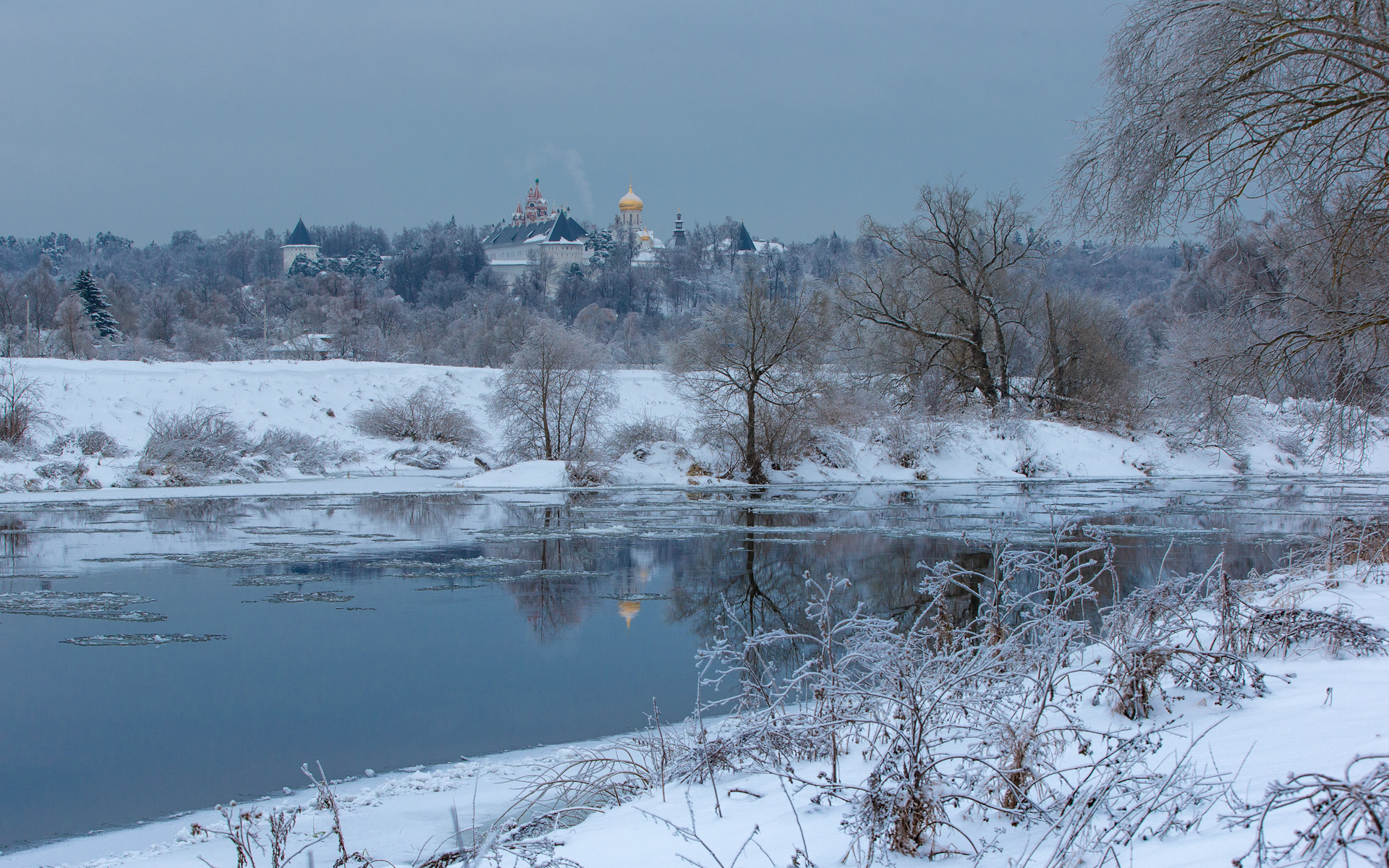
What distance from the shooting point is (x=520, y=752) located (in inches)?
262

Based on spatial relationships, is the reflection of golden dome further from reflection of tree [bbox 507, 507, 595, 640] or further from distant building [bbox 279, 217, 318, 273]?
reflection of tree [bbox 507, 507, 595, 640]

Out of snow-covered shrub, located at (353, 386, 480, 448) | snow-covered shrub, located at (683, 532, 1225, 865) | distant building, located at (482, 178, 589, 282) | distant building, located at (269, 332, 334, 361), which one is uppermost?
distant building, located at (482, 178, 589, 282)

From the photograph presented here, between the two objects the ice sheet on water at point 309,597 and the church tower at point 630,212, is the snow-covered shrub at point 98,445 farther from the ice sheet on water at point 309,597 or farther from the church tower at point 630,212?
the church tower at point 630,212

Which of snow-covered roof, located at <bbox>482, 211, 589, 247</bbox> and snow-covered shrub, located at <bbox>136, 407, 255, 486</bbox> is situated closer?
snow-covered shrub, located at <bbox>136, 407, 255, 486</bbox>

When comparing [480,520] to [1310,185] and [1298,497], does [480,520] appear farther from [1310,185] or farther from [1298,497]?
[1298,497]

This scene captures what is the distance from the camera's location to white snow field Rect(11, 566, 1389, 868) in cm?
370

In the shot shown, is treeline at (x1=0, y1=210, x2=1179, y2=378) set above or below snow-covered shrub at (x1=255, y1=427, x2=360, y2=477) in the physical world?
above

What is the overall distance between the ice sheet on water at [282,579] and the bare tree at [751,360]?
18.4 meters

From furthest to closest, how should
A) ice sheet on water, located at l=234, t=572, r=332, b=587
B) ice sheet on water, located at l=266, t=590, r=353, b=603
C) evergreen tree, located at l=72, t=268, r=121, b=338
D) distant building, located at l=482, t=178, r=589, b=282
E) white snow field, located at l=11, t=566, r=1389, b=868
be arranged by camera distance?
distant building, located at l=482, t=178, r=589, b=282 → evergreen tree, located at l=72, t=268, r=121, b=338 → ice sheet on water, located at l=234, t=572, r=332, b=587 → ice sheet on water, located at l=266, t=590, r=353, b=603 → white snow field, located at l=11, t=566, r=1389, b=868

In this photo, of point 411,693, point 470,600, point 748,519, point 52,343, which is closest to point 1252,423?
point 748,519

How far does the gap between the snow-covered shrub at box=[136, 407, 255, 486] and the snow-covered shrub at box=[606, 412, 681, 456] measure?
11.6m

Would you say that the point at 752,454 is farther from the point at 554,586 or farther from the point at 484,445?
the point at 554,586

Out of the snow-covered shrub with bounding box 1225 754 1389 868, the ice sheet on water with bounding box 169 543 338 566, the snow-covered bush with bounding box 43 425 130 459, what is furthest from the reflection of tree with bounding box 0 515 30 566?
the snow-covered shrub with bounding box 1225 754 1389 868

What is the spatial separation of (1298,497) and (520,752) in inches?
996
